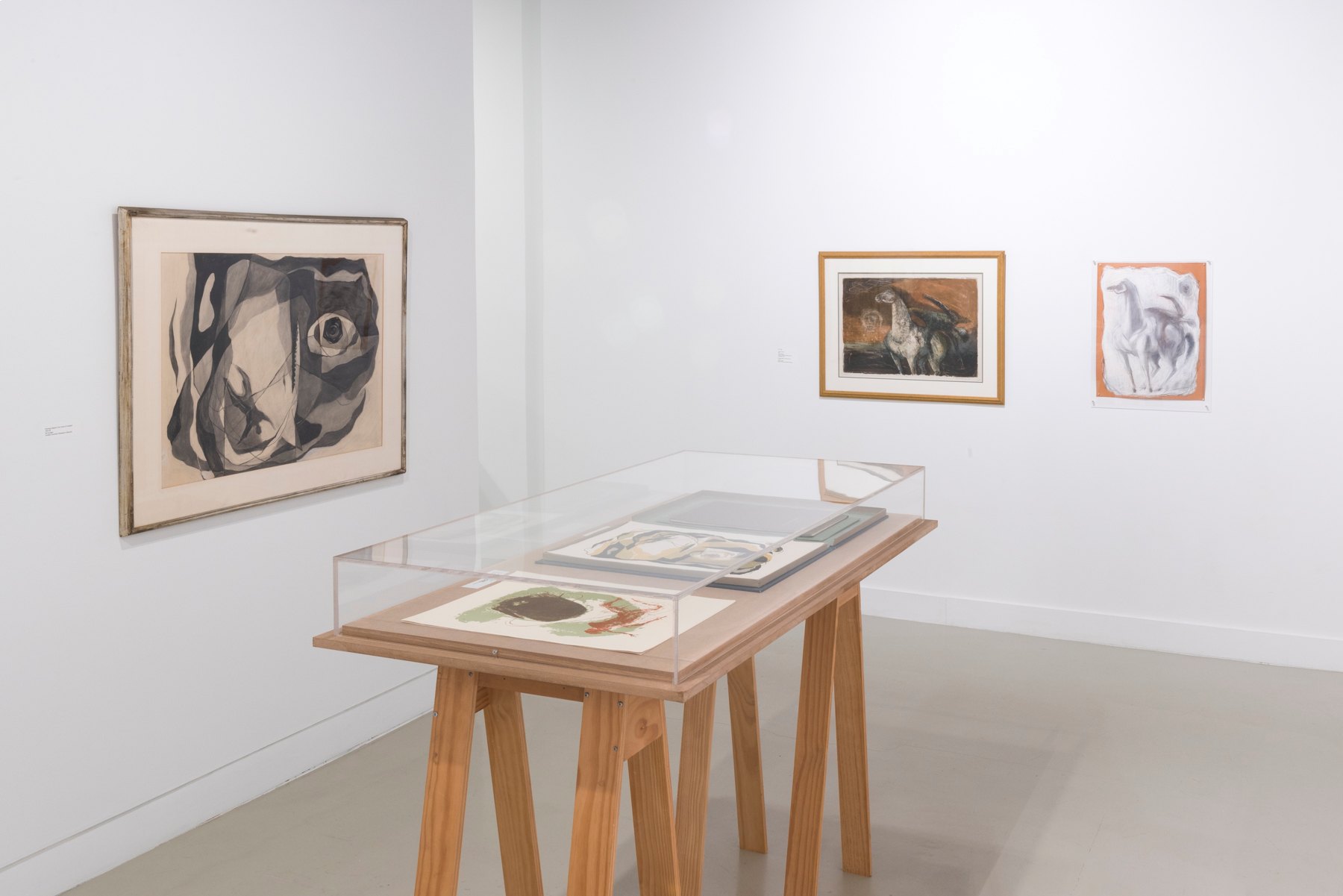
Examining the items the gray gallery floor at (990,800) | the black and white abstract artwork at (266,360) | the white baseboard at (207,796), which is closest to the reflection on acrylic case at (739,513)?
the gray gallery floor at (990,800)

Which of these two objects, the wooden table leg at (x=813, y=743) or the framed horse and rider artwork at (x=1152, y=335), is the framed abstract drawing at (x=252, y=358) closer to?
the wooden table leg at (x=813, y=743)

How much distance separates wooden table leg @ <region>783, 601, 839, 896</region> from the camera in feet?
11.4

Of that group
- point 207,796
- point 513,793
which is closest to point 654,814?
point 513,793

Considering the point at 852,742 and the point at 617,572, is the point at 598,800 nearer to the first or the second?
the point at 617,572

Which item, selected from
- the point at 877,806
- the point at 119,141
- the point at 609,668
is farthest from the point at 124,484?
the point at 877,806

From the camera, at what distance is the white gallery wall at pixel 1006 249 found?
233 inches

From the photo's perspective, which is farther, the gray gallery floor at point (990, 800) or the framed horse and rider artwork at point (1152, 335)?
the framed horse and rider artwork at point (1152, 335)

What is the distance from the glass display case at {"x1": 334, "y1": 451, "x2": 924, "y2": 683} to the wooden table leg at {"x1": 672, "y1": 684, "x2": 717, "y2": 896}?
596 millimetres

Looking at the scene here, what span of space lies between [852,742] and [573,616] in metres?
1.58

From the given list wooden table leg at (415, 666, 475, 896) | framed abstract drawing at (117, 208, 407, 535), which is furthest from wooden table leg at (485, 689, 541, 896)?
framed abstract drawing at (117, 208, 407, 535)

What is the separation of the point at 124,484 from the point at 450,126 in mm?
2274

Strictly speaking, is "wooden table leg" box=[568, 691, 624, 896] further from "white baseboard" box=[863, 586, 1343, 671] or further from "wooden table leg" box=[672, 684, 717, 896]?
"white baseboard" box=[863, 586, 1343, 671]

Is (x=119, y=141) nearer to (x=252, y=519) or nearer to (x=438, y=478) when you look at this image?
(x=252, y=519)

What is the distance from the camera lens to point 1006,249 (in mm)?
6477
